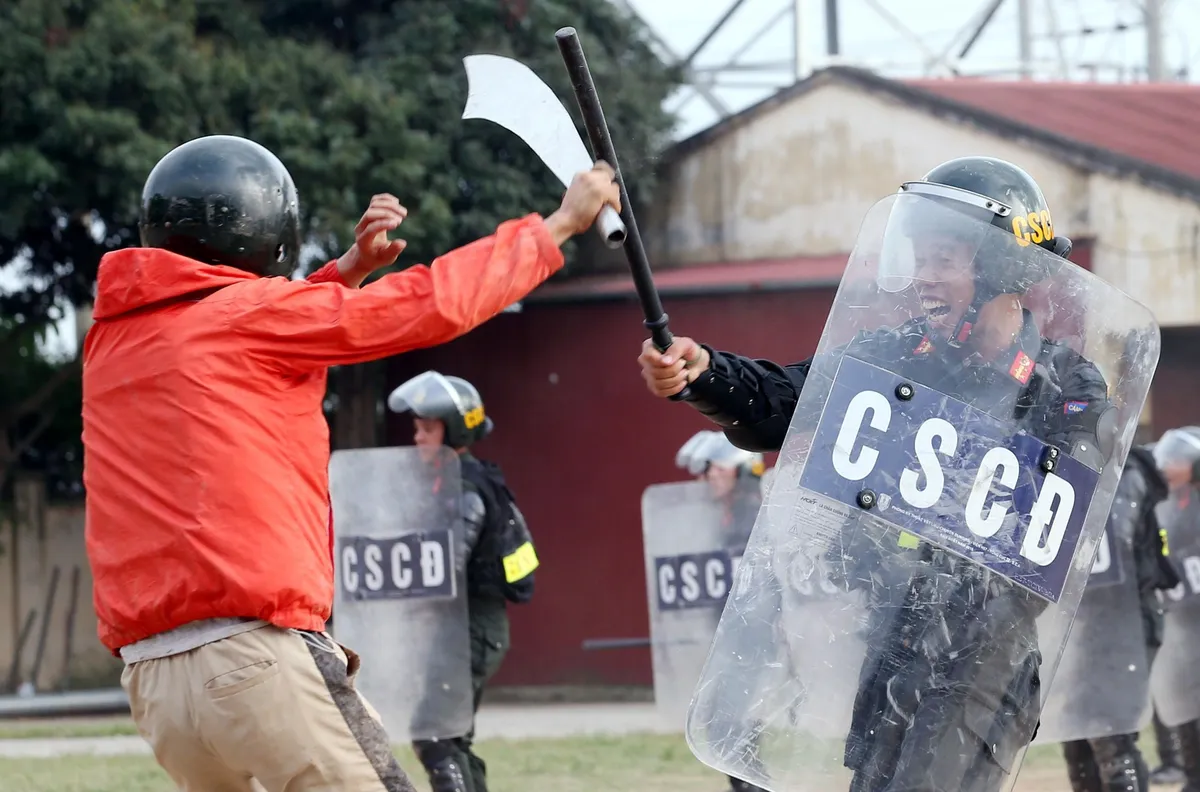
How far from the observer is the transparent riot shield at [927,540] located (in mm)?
3680

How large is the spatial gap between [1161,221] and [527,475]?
5400 mm

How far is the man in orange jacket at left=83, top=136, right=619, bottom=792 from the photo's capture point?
3295 mm

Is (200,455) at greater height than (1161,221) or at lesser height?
lesser

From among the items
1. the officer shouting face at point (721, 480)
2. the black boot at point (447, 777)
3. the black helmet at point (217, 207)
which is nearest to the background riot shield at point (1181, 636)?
the officer shouting face at point (721, 480)

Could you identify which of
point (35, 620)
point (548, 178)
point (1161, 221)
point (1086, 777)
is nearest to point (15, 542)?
point (35, 620)

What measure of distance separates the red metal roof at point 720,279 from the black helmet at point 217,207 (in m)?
10.3

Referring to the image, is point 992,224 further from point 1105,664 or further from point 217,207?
point 1105,664

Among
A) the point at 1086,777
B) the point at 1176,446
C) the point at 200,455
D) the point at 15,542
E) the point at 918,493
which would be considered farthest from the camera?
the point at 15,542

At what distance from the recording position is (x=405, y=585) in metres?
7.36

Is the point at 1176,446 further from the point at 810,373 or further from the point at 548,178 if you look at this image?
the point at 548,178

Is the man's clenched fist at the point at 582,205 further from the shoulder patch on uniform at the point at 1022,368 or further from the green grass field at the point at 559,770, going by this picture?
the green grass field at the point at 559,770

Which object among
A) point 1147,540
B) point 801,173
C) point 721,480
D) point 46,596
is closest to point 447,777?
point 721,480

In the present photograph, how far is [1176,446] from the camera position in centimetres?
850

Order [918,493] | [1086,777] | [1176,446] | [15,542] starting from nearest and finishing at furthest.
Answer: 1. [918,493]
2. [1086,777]
3. [1176,446]
4. [15,542]
